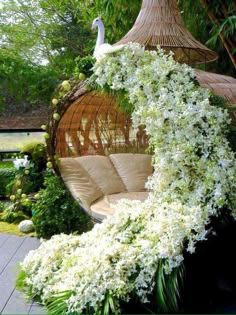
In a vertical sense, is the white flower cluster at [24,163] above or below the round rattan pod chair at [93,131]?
below

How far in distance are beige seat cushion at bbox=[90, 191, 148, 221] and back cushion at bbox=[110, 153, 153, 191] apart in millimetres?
155

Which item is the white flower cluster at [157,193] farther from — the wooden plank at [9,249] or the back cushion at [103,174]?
the back cushion at [103,174]

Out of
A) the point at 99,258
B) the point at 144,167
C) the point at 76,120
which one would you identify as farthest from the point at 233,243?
the point at 76,120

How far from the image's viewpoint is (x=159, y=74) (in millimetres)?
2424

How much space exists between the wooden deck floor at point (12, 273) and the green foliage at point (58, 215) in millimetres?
A: 170

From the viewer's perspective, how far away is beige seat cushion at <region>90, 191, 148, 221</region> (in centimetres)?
356

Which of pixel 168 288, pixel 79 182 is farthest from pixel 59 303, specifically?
pixel 79 182

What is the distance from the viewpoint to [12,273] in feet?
9.63

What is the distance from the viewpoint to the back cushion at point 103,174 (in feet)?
14.0

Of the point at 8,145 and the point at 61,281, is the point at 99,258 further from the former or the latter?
the point at 8,145

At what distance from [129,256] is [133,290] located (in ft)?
0.62

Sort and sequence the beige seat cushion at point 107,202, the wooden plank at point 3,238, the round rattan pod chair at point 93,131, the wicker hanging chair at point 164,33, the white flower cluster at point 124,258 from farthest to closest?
the round rattan pod chair at point 93,131
the wooden plank at point 3,238
the beige seat cushion at point 107,202
the wicker hanging chair at point 164,33
the white flower cluster at point 124,258

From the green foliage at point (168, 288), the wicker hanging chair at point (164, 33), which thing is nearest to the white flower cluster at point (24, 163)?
the wicker hanging chair at point (164, 33)

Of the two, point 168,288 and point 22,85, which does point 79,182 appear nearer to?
point 168,288
